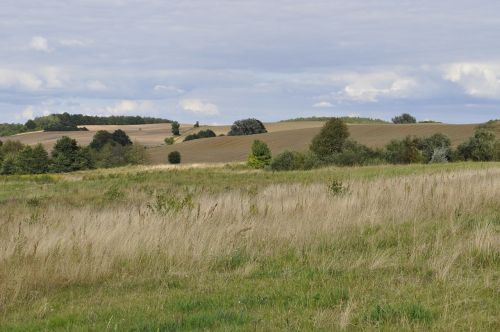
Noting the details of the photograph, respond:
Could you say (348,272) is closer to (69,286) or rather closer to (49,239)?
(69,286)

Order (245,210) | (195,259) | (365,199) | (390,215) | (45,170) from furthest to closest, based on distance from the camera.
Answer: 1. (45,170)
2. (365,199)
3. (245,210)
4. (390,215)
5. (195,259)

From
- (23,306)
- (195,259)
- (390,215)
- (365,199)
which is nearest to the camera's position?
(23,306)

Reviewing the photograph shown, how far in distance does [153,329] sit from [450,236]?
17.2 feet

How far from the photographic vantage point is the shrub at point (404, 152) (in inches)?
2037

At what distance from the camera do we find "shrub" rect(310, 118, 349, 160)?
60.5 m

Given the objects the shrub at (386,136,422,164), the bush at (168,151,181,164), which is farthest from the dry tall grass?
the bush at (168,151,181,164)

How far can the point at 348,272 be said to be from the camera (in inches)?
274

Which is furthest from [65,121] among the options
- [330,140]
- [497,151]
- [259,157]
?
[497,151]

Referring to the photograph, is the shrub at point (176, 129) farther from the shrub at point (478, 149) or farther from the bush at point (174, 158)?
the shrub at point (478, 149)

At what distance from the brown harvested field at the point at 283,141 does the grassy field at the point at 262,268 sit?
6102 cm

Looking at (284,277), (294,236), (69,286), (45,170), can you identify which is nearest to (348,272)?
(284,277)

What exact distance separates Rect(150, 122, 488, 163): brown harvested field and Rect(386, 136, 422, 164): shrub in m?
14.6

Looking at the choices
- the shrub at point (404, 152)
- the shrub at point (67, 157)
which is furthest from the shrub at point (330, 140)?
the shrub at point (67, 157)

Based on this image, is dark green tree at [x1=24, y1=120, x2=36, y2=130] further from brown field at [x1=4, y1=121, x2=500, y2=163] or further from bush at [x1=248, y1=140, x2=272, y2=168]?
bush at [x1=248, y1=140, x2=272, y2=168]
